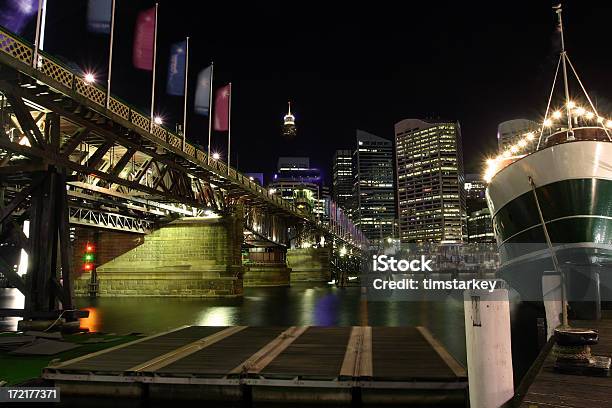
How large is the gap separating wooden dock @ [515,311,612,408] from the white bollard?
0.83 ft

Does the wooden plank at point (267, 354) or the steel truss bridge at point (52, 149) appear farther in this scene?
the steel truss bridge at point (52, 149)

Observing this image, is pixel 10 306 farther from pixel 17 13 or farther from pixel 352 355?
pixel 352 355

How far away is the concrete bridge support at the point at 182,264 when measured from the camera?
129ft

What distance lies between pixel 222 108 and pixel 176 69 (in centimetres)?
633

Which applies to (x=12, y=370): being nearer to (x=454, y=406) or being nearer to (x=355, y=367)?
(x=355, y=367)

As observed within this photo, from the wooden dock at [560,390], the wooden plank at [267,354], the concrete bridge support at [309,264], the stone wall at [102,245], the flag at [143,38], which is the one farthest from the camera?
the concrete bridge support at [309,264]

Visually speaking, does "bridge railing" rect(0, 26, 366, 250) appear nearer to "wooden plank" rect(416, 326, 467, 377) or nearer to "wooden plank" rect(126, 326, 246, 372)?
"wooden plank" rect(126, 326, 246, 372)

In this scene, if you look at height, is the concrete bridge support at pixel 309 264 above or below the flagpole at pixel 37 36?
below

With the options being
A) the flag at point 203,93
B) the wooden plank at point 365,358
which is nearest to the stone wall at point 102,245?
the flag at point 203,93

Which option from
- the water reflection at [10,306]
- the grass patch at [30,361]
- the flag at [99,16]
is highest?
the flag at [99,16]

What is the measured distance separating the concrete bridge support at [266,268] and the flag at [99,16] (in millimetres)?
46931

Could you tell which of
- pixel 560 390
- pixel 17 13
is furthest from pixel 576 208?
pixel 17 13

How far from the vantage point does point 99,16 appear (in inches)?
811

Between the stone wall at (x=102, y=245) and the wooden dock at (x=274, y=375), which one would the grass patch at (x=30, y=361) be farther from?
the stone wall at (x=102, y=245)
